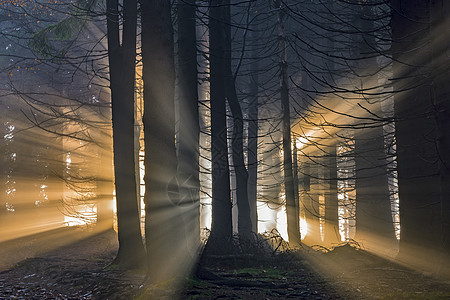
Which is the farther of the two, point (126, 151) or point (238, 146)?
point (238, 146)

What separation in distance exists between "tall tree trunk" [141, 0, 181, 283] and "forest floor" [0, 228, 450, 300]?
0.56 m

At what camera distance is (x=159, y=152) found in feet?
23.1

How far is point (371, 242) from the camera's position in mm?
16453

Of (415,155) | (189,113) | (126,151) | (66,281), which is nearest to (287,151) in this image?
(189,113)

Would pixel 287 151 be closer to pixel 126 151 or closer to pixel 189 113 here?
pixel 189 113

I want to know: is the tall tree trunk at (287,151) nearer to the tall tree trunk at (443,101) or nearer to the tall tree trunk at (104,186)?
the tall tree trunk at (443,101)

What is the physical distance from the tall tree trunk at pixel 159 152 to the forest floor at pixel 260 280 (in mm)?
556

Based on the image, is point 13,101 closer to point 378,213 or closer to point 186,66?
point 186,66

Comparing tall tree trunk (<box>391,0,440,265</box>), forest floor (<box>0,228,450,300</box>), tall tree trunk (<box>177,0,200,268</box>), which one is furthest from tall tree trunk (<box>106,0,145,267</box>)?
tall tree trunk (<box>391,0,440,265</box>)

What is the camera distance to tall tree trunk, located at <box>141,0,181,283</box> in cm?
702

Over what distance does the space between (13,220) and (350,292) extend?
2217cm

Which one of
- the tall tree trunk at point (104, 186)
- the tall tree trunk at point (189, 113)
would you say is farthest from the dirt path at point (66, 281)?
the tall tree trunk at point (104, 186)

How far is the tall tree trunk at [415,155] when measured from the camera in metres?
8.38

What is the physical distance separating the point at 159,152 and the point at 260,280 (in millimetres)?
2889
